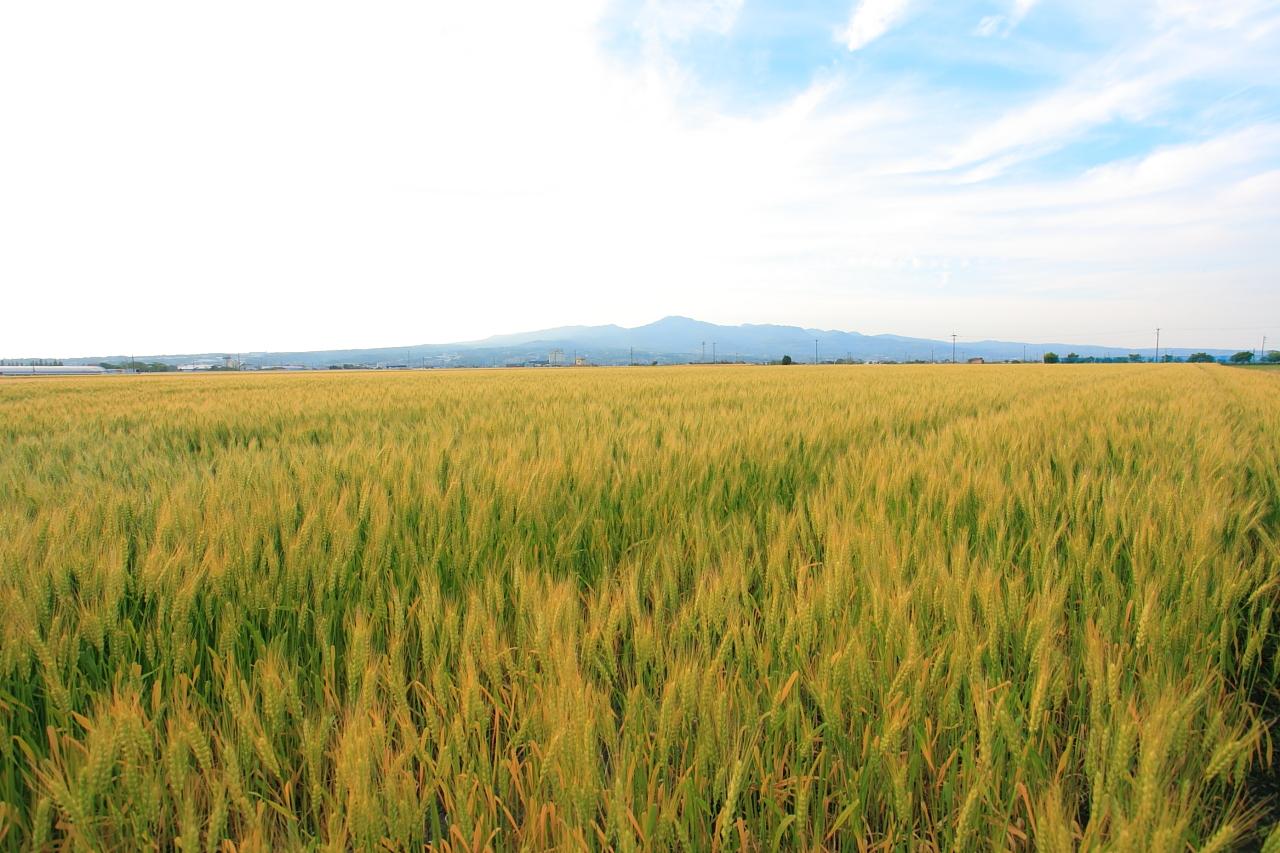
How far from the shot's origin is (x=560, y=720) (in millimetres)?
873

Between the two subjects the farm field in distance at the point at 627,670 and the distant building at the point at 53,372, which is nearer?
the farm field in distance at the point at 627,670

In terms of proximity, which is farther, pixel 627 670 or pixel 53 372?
pixel 53 372

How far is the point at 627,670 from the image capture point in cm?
120

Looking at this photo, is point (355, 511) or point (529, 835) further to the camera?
point (355, 511)

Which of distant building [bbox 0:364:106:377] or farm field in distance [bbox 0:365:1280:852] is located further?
distant building [bbox 0:364:106:377]

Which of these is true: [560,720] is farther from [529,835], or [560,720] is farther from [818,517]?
[818,517]

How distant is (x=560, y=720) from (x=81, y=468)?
3609mm

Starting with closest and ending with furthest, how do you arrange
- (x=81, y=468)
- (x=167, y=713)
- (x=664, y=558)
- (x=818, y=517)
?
(x=167, y=713) < (x=664, y=558) < (x=818, y=517) < (x=81, y=468)

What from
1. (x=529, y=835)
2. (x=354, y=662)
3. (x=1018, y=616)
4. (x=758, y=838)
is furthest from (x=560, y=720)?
(x=1018, y=616)

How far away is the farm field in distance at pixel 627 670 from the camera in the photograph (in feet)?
2.68

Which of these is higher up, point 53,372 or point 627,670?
point 53,372

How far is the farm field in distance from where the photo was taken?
82cm

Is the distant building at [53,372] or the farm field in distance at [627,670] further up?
the distant building at [53,372]

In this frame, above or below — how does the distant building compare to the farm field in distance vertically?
above
